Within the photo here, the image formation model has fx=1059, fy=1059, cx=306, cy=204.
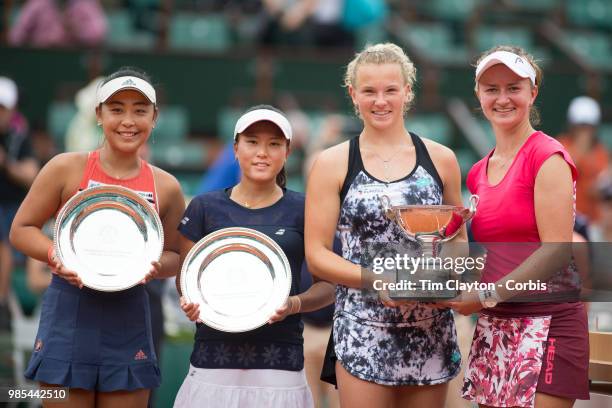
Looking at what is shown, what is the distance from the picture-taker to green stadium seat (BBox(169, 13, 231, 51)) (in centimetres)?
1096

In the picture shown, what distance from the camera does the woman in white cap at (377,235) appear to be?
11.8 ft

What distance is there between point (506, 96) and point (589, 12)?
10535mm

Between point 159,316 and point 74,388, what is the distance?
1.73m

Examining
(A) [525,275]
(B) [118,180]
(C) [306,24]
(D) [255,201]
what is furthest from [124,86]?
(C) [306,24]

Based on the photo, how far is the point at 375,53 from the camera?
3.73 meters

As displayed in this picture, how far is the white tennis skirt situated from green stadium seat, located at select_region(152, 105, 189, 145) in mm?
6347

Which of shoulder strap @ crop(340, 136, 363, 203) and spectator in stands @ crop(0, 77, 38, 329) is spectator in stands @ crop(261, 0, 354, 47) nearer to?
spectator in stands @ crop(0, 77, 38, 329)

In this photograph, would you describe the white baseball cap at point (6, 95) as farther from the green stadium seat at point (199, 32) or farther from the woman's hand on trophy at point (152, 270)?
the woman's hand on trophy at point (152, 270)

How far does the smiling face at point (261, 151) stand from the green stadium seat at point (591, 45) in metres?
9.52

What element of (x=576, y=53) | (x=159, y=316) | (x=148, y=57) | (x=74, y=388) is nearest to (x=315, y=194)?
(x=74, y=388)

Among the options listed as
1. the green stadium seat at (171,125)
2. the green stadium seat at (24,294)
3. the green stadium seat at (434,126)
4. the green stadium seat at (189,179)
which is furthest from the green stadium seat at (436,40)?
the green stadium seat at (24,294)

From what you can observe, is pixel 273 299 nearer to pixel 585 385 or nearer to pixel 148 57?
pixel 585 385

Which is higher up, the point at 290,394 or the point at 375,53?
the point at 375,53

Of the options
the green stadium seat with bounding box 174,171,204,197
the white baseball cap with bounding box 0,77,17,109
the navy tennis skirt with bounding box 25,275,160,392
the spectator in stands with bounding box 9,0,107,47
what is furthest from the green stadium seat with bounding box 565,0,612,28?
the navy tennis skirt with bounding box 25,275,160,392
